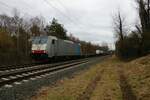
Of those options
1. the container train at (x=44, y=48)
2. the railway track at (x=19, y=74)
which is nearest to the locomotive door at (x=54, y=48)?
the container train at (x=44, y=48)

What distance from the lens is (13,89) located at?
1230cm

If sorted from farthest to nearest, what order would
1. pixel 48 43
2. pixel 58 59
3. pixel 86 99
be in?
pixel 58 59
pixel 48 43
pixel 86 99

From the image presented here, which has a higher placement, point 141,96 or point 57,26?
point 57,26

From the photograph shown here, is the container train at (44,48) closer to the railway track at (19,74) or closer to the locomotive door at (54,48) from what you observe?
the locomotive door at (54,48)

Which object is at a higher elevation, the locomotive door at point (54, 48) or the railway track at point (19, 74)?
the locomotive door at point (54, 48)

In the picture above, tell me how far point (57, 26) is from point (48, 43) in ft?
166

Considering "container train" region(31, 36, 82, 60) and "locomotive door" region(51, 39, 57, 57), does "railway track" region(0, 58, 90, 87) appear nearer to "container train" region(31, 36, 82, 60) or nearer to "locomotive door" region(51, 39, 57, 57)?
"container train" region(31, 36, 82, 60)

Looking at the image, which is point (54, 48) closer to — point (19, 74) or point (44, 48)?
point (44, 48)

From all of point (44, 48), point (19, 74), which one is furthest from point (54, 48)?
point (19, 74)

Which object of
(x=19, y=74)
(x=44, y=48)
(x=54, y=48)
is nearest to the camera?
(x=19, y=74)

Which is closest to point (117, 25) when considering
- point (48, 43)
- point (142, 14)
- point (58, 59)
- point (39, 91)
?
point (142, 14)

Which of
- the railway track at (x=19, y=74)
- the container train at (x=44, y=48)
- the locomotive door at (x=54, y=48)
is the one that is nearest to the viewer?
the railway track at (x=19, y=74)

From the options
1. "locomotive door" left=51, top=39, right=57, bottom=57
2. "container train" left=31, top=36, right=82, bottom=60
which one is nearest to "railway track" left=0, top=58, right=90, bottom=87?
"container train" left=31, top=36, right=82, bottom=60

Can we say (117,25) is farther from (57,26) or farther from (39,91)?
(39,91)
